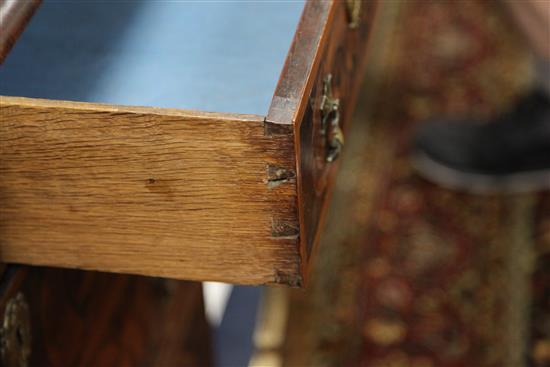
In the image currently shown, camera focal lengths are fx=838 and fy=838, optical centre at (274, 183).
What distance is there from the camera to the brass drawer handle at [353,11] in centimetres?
76

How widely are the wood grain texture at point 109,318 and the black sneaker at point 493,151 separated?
0.77 metres

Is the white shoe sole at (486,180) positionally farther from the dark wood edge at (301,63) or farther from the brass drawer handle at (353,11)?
the dark wood edge at (301,63)

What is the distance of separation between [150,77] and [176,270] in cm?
16

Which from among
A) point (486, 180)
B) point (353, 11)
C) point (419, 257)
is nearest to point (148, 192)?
point (353, 11)

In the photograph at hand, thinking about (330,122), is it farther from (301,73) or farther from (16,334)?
(16,334)

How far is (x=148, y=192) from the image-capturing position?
2.05ft

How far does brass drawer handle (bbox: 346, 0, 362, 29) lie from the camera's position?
0.76 meters

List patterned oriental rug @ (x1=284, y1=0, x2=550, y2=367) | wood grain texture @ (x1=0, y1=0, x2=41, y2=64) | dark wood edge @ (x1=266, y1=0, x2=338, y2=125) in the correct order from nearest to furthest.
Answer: dark wood edge @ (x1=266, y1=0, x2=338, y2=125), wood grain texture @ (x1=0, y1=0, x2=41, y2=64), patterned oriental rug @ (x1=284, y1=0, x2=550, y2=367)

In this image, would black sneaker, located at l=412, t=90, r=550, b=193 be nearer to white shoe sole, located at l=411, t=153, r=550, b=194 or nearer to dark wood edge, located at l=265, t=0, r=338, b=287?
white shoe sole, located at l=411, t=153, r=550, b=194

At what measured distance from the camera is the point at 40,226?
0.67 metres

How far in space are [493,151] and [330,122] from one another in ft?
4.14

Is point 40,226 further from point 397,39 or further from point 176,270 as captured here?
point 397,39

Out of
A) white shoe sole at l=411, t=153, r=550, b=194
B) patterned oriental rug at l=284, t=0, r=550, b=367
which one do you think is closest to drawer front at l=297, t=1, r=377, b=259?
patterned oriental rug at l=284, t=0, r=550, b=367

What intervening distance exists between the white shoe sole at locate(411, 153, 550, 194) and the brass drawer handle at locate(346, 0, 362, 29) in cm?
110
